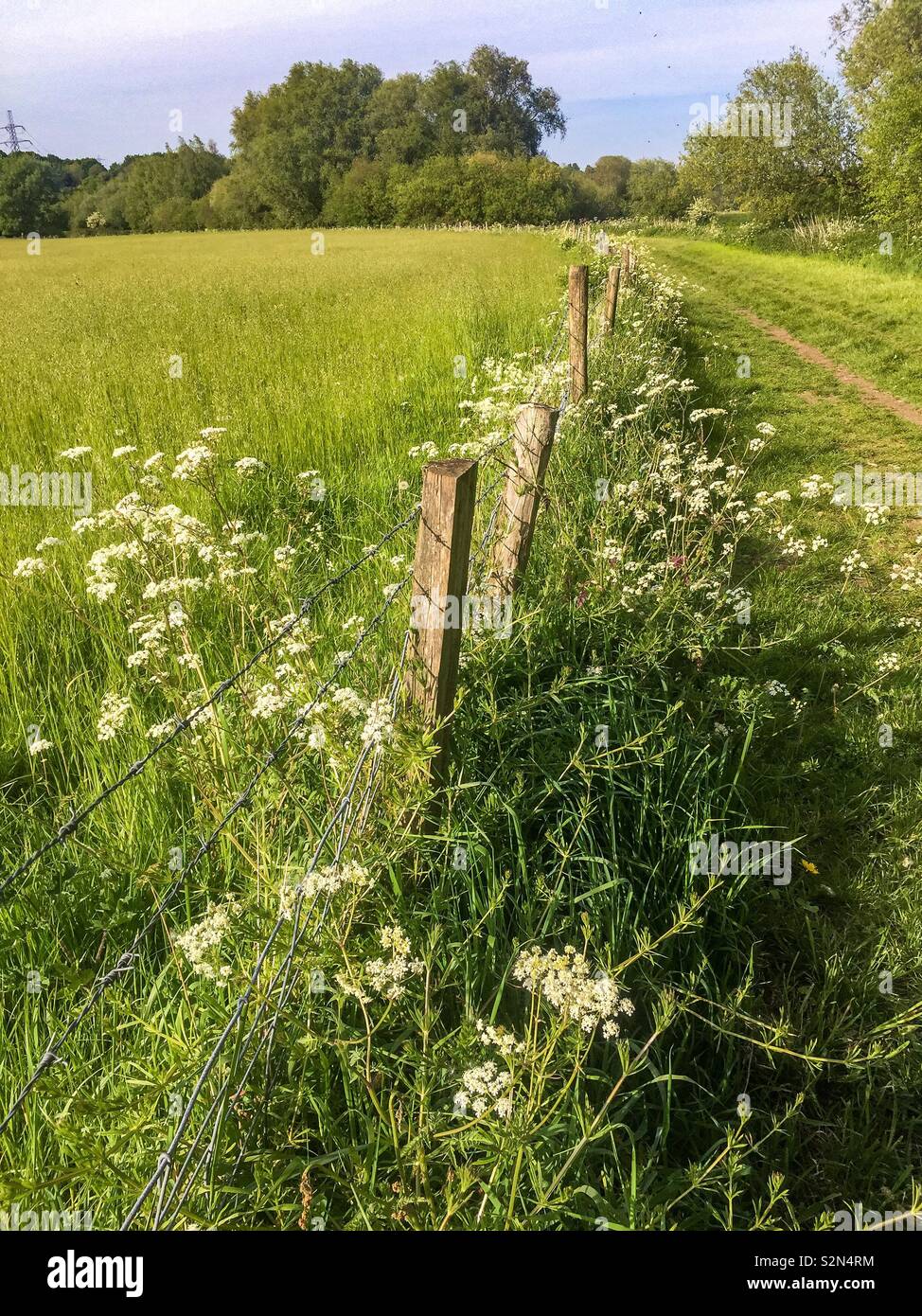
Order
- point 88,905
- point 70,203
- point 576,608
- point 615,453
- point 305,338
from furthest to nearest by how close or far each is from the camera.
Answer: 1. point 70,203
2. point 305,338
3. point 615,453
4. point 576,608
5. point 88,905

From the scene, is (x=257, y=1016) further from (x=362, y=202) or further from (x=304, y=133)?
(x=304, y=133)

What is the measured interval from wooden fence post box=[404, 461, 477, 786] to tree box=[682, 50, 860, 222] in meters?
35.7

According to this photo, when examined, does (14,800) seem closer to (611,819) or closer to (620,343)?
(611,819)

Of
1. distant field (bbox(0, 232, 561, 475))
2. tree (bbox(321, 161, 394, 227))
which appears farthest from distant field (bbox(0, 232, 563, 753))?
tree (bbox(321, 161, 394, 227))

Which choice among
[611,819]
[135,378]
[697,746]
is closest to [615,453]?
[697,746]

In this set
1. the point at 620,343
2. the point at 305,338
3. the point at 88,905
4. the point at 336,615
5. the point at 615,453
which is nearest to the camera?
the point at 88,905

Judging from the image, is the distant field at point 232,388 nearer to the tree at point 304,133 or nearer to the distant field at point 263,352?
the distant field at point 263,352

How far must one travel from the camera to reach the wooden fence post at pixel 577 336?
5797 millimetres

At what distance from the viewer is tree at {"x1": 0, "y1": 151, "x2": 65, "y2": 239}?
6384cm

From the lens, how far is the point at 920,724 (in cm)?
412

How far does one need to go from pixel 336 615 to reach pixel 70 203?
95.4 metres

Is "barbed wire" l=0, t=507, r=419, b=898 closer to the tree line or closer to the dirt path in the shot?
the dirt path

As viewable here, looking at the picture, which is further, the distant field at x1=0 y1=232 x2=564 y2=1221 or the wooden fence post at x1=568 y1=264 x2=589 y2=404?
the wooden fence post at x1=568 y1=264 x2=589 y2=404

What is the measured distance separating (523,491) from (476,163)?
78.1 m
